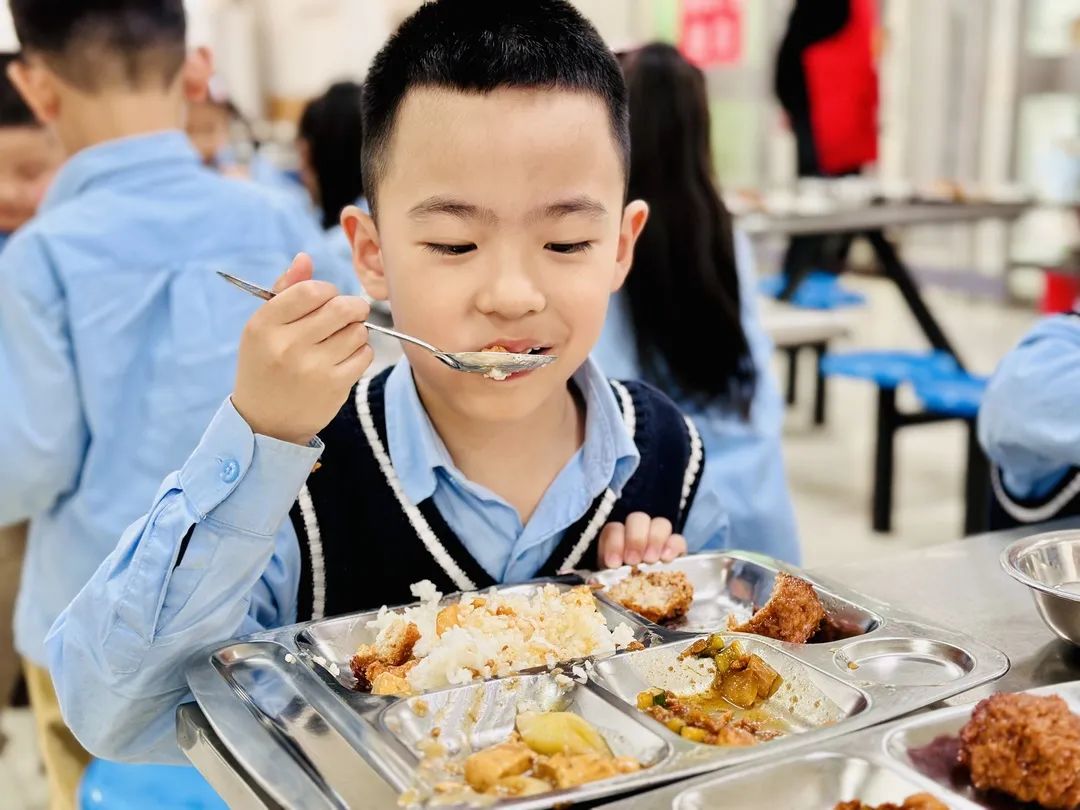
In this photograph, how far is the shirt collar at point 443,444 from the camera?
4.50 feet

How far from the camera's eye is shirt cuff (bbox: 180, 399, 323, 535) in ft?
3.46

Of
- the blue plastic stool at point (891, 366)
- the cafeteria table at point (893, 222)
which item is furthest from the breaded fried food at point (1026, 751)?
the cafeteria table at point (893, 222)

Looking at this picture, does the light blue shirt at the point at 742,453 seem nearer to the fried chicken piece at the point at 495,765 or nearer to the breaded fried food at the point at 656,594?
the breaded fried food at the point at 656,594

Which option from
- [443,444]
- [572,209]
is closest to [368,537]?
[443,444]

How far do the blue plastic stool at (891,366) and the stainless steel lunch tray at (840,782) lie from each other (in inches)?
138

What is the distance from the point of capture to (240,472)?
1056 mm

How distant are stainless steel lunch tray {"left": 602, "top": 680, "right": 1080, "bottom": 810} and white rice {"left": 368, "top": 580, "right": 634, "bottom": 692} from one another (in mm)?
251

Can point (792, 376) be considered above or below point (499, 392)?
below

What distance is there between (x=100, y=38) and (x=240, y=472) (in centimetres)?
131

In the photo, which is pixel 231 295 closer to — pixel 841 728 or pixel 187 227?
pixel 187 227

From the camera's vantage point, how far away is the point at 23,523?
271 centimetres

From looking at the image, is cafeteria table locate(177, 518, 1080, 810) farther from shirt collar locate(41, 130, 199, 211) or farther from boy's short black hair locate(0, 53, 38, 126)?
boy's short black hair locate(0, 53, 38, 126)

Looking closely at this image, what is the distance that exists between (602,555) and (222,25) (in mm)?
14283

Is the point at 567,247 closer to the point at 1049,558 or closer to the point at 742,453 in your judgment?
the point at 1049,558
